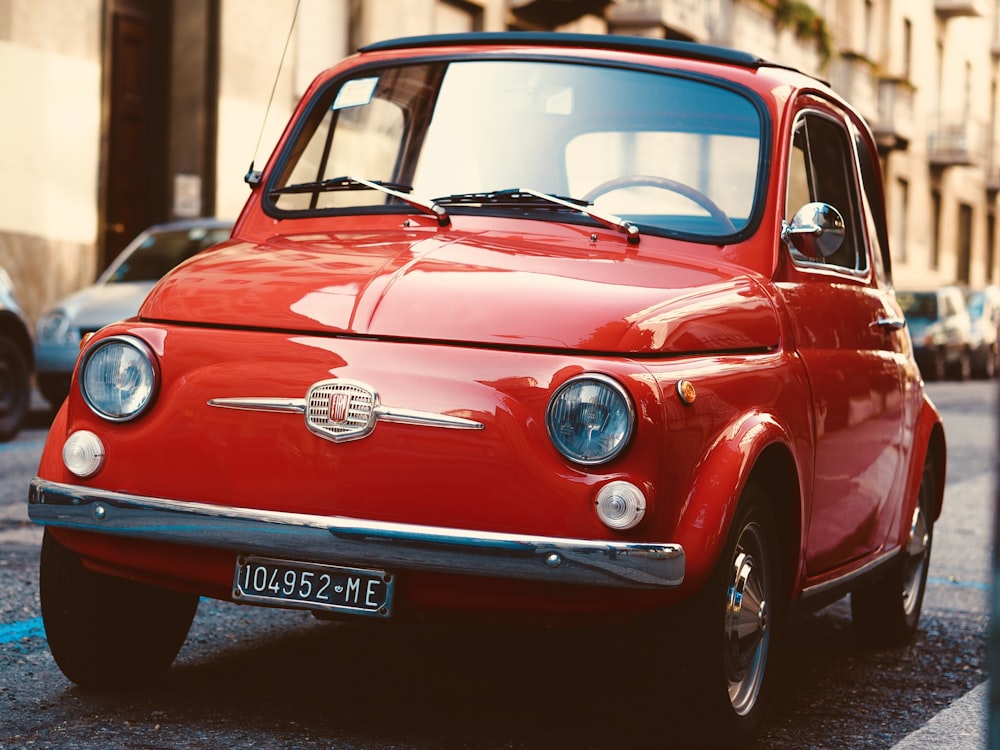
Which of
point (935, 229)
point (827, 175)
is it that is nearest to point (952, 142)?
point (935, 229)

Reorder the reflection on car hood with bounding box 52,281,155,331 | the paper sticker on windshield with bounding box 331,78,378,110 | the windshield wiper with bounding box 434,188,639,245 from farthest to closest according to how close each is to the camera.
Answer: the reflection on car hood with bounding box 52,281,155,331 < the paper sticker on windshield with bounding box 331,78,378,110 < the windshield wiper with bounding box 434,188,639,245

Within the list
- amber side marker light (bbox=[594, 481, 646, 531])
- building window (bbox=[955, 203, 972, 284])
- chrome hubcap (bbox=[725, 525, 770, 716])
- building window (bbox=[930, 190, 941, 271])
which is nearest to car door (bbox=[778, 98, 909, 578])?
chrome hubcap (bbox=[725, 525, 770, 716])

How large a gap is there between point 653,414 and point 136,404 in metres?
1.27

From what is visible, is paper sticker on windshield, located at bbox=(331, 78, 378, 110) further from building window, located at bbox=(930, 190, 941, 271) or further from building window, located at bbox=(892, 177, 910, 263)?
building window, located at bbox=(930, 190, 941, 271)

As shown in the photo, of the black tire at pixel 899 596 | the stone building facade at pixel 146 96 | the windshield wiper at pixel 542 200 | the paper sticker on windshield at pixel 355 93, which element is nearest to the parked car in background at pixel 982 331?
the stone building facade at pixel 146 96

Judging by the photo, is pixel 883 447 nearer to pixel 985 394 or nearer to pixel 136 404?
pixel 136 404

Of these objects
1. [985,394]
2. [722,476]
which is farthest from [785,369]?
[985,394]

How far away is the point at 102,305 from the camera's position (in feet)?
43.9

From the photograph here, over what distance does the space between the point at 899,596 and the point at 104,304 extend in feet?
28.6

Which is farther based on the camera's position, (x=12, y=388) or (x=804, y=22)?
(x=804, y=22)

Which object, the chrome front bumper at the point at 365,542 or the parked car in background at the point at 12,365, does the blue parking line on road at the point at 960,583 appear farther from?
the parked car in background at the point at 12,365

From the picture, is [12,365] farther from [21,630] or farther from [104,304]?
[21,630]

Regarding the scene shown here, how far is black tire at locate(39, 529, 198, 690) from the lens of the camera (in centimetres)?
440

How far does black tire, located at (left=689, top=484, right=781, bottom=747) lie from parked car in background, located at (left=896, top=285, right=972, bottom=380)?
84.8 feet
